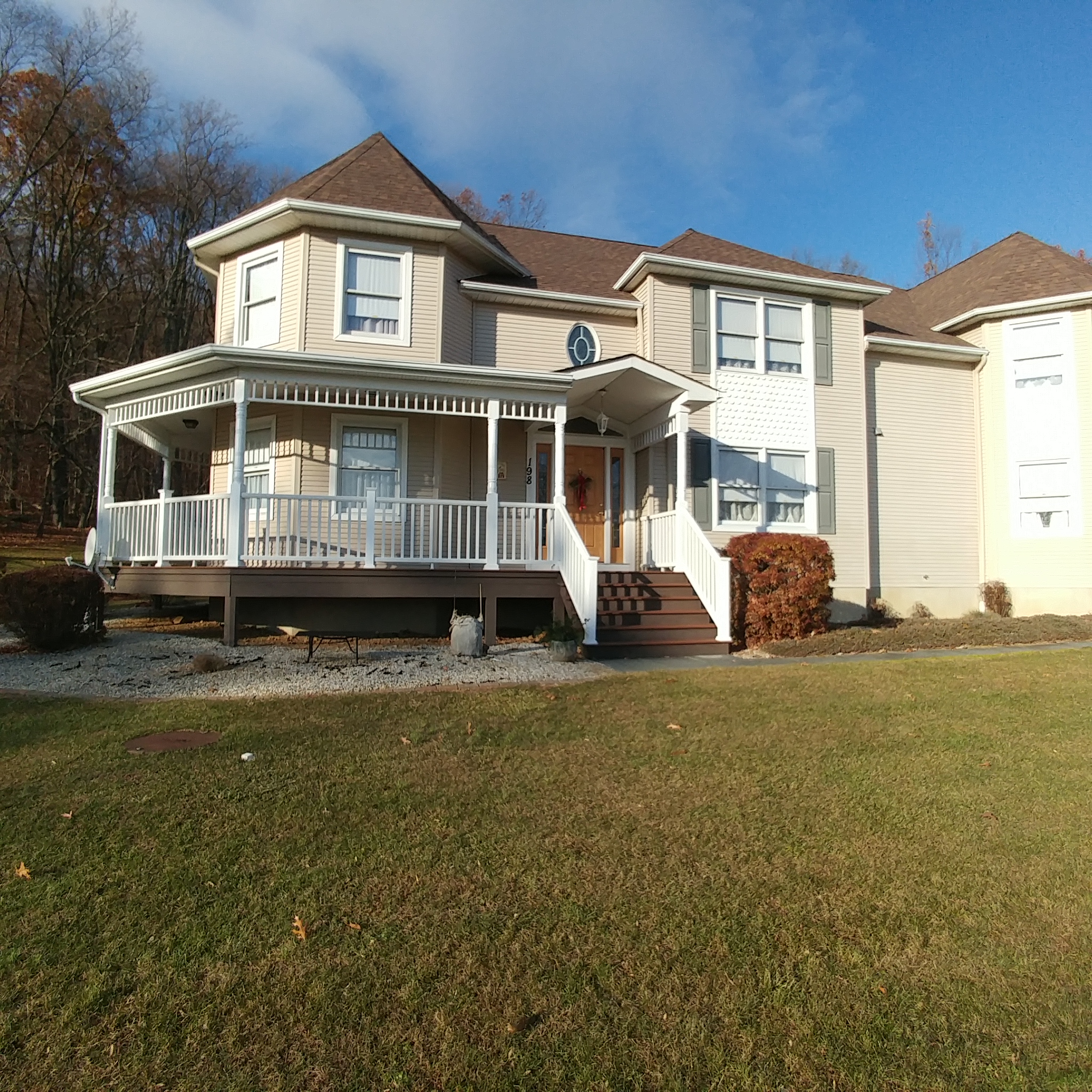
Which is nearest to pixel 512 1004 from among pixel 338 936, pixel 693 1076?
pixel 693 1076

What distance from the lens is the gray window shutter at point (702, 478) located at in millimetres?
12688

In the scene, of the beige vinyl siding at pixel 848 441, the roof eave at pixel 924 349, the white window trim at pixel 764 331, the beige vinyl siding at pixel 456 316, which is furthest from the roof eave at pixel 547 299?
the roof eave at pixel 924 349

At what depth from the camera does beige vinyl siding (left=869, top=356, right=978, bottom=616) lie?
46.9 feet

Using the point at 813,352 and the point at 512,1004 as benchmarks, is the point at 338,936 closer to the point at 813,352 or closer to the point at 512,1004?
the point at 512,1004

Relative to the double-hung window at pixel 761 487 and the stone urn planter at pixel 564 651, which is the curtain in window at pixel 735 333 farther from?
the stone urn planter at pixel 564 651

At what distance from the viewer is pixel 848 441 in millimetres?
13812

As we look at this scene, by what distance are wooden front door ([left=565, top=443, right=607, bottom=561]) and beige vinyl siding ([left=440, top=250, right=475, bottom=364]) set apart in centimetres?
245

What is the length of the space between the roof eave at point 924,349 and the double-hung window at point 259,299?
10.8m

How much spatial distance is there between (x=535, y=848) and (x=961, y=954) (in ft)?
5.76

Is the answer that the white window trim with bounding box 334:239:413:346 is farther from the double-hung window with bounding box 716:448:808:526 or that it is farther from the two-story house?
the double-hung window with bounding box 716:448:808:526

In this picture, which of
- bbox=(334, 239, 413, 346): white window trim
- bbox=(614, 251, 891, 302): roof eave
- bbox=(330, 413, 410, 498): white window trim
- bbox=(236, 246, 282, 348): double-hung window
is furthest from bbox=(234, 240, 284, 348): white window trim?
bbox=(614, 251, 891, 302): roof eave

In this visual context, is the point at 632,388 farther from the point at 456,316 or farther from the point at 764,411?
the point at 764,411

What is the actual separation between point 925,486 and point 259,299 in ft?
42.3

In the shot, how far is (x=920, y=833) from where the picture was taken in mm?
3699
